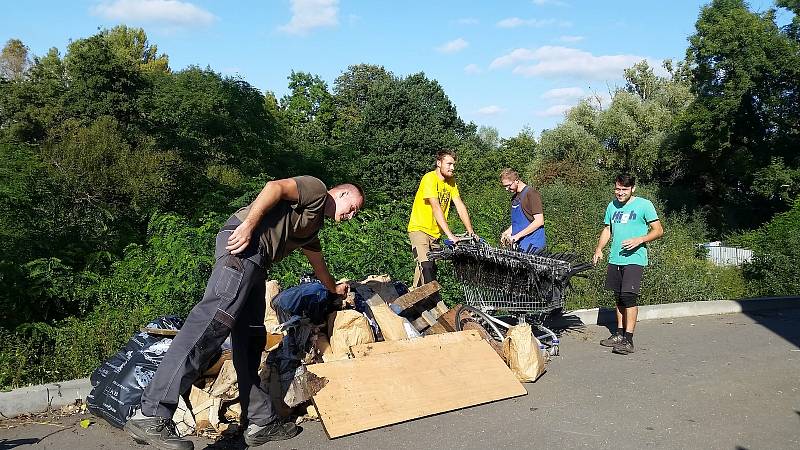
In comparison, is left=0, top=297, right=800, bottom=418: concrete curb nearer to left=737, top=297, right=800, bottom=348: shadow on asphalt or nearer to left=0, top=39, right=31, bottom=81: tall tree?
left=737, top=297, right=800, bottom=348: shadow on asphalt

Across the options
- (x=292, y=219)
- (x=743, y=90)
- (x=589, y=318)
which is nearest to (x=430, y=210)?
(x=589, y=318)

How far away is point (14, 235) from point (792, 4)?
34.2 m

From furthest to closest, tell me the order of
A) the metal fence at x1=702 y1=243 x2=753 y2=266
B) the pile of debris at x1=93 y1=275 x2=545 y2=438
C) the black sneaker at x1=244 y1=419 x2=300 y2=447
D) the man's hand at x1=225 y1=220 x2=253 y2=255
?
the metal fence at x1=702 y1=243 x2=753 y2=266
the pile of debris at x1=93 y1=275 x2=545 y2=438
the black sneaker at x1=244 y1=419 x2=300 y2=447
the man's hand at x1=225 y1=220 x2=253 y2=255

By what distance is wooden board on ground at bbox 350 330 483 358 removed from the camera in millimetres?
5680

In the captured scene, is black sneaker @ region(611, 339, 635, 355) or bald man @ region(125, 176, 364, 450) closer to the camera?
bald man @ region(125, 176, 364, 450)

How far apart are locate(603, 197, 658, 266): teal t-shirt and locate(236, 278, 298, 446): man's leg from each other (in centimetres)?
446

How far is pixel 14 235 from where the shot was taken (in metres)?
7.45

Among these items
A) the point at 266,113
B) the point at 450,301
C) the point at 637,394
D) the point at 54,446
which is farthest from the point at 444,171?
the point at 266,113

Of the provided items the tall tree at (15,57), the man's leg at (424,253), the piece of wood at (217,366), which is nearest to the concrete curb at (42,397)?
the piece of wood at (217,366)

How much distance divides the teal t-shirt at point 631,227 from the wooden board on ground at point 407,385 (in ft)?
7.26

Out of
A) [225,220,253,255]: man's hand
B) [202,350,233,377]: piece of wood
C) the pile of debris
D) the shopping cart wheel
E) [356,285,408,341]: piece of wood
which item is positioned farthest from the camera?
the shopping cart wheel

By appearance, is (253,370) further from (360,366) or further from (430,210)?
(430,210)

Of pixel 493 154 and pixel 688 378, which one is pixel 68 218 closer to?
pixel 688 378

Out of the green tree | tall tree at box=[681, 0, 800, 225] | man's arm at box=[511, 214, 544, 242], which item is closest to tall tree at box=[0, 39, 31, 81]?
the green tree
